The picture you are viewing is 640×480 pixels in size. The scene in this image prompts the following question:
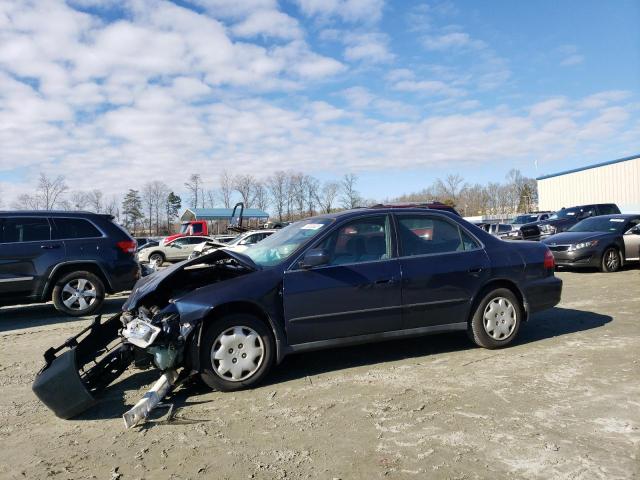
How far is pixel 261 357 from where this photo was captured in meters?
4.19

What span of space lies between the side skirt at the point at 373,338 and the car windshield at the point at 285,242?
0.83 meters

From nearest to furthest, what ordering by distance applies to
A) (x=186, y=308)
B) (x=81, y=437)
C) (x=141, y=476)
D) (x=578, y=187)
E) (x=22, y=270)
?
(x=141, y=476)
(x=81, y=437)
(x=186, y=308)
(x=22, y=270)
(x=578, y=187)

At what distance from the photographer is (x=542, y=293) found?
5.44m

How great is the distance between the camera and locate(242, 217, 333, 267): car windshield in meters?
4.62

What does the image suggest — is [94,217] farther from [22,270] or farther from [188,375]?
[188,375]

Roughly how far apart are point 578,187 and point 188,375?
4735 centimetres

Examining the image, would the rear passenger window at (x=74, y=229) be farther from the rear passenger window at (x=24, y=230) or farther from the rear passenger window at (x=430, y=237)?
the rear passenger window at (x=430, y=237)

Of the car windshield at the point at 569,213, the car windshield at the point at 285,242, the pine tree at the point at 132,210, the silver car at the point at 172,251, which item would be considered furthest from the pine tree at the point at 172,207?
the car windshield at the point at 285,242

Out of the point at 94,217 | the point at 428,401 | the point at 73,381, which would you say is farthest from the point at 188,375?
the point at 94,217

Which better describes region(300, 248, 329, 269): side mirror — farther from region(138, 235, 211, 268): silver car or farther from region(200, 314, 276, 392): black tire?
region(138, 235, 211, 268): silver car

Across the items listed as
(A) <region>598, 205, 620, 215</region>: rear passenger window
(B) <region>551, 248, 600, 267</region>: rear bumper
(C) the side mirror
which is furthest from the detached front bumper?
(A) <region>598, 205, 620, 215</region>: rear passenger window

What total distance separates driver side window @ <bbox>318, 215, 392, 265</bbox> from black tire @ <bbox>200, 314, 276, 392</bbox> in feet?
3.16

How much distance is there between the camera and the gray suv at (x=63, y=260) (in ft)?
25.1

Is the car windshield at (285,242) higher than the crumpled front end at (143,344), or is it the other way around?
the car windshield at (285,242)
